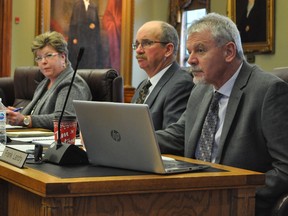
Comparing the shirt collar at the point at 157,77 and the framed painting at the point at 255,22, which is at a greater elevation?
the framed painting at the point at 255,22

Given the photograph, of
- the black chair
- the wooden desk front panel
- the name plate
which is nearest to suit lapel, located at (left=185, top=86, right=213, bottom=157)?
the wooden desk front panel

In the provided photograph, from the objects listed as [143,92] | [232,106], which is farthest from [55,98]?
[232,106]

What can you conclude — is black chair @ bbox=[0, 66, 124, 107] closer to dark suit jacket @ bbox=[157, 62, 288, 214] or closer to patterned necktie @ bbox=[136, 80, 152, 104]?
patterned necktie @ bbox=[136, 80, 152, 104]

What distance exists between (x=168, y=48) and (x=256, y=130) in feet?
4.49

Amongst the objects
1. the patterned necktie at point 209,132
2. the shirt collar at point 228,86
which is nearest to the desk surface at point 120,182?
the patterned necktie at point 209,132

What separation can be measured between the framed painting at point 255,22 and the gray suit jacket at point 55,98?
2.81 m

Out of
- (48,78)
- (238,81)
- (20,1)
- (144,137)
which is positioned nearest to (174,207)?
(144,137)

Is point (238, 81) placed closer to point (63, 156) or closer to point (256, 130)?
point (256, 130)

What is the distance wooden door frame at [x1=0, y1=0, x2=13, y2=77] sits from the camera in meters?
7.96

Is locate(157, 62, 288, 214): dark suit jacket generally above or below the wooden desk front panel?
above

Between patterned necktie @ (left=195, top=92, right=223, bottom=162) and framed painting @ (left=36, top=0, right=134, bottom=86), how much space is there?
19.7 feet

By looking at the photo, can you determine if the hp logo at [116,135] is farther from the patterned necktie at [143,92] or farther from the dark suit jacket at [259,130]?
the patterned necktie at [143,92]

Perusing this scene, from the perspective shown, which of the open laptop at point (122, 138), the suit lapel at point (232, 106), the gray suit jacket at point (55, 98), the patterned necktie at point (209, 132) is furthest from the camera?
the gray suit jacket at point (55, 98)

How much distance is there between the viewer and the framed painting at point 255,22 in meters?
6.60
